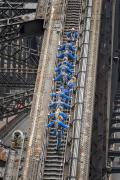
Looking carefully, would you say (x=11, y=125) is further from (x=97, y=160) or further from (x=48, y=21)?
(x=97, y=160)

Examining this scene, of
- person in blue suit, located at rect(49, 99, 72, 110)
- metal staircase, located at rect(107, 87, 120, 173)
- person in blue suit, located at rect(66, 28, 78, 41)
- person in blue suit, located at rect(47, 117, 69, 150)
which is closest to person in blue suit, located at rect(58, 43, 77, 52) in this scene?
person in blue suit, located at rect(66, 28, 78, 41)

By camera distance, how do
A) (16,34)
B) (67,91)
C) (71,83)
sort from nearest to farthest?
(67,91)
(71,83)
(16,34)

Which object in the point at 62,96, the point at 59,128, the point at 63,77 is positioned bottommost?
the point at 59,128

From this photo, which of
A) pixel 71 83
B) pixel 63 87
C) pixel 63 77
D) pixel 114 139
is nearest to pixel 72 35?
pixel 63 77

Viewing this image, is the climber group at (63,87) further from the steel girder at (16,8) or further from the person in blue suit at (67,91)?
the steel girder at (16,8)

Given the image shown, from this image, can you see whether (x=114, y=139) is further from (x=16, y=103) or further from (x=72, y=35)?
(x=72, y=35)

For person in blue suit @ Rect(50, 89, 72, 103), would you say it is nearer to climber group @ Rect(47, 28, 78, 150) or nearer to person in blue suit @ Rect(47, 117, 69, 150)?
climber group @ Rect(47, 28, 78, 150)
